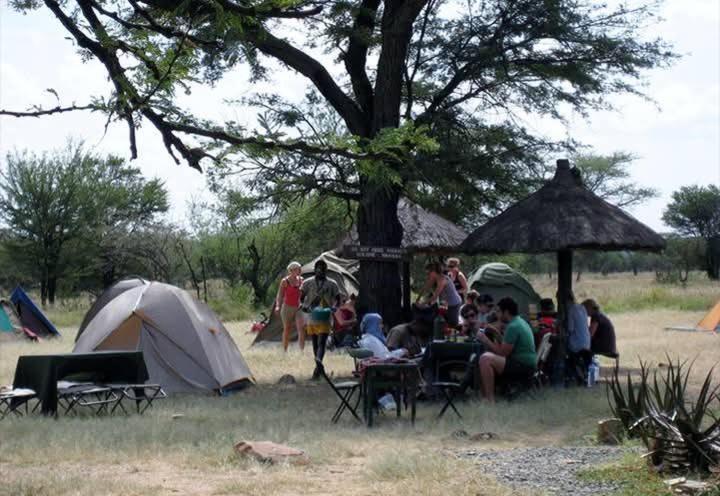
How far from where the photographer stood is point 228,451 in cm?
840

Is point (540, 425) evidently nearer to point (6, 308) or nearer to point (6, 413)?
point (6, 413)

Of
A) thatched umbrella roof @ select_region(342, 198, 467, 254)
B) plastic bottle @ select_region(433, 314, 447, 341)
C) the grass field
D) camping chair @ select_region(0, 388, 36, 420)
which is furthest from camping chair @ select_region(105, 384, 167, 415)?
thatched umbrella roof @ select_region(342, 198, 467, 254)

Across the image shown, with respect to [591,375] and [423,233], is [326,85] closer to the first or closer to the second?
[423,233]

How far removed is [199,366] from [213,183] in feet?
8.17

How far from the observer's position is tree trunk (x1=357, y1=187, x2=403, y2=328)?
1527 centimetres

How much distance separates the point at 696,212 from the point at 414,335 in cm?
Result: 4552

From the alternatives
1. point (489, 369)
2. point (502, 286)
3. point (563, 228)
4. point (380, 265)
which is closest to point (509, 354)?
point (489, 369)

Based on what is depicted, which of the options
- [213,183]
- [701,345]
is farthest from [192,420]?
[701,345]

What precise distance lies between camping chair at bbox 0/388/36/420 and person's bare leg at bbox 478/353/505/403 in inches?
184

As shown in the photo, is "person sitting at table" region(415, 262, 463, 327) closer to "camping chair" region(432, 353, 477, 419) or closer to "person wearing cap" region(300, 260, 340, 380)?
"person wearing cap" region(300, 260, 340, 380)

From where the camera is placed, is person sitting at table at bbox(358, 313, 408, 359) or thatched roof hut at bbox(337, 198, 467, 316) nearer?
person sitting at table at bbox(358, 313, 408, 359)

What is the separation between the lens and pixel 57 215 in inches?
1539

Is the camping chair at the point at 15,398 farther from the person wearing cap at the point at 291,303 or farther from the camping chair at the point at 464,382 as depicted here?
the person wearing cap at the point at 291,303

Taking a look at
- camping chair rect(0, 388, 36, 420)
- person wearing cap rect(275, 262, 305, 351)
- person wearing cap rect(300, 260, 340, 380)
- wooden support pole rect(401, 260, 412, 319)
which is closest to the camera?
camping chair rect(0, 388, 36, 420)
